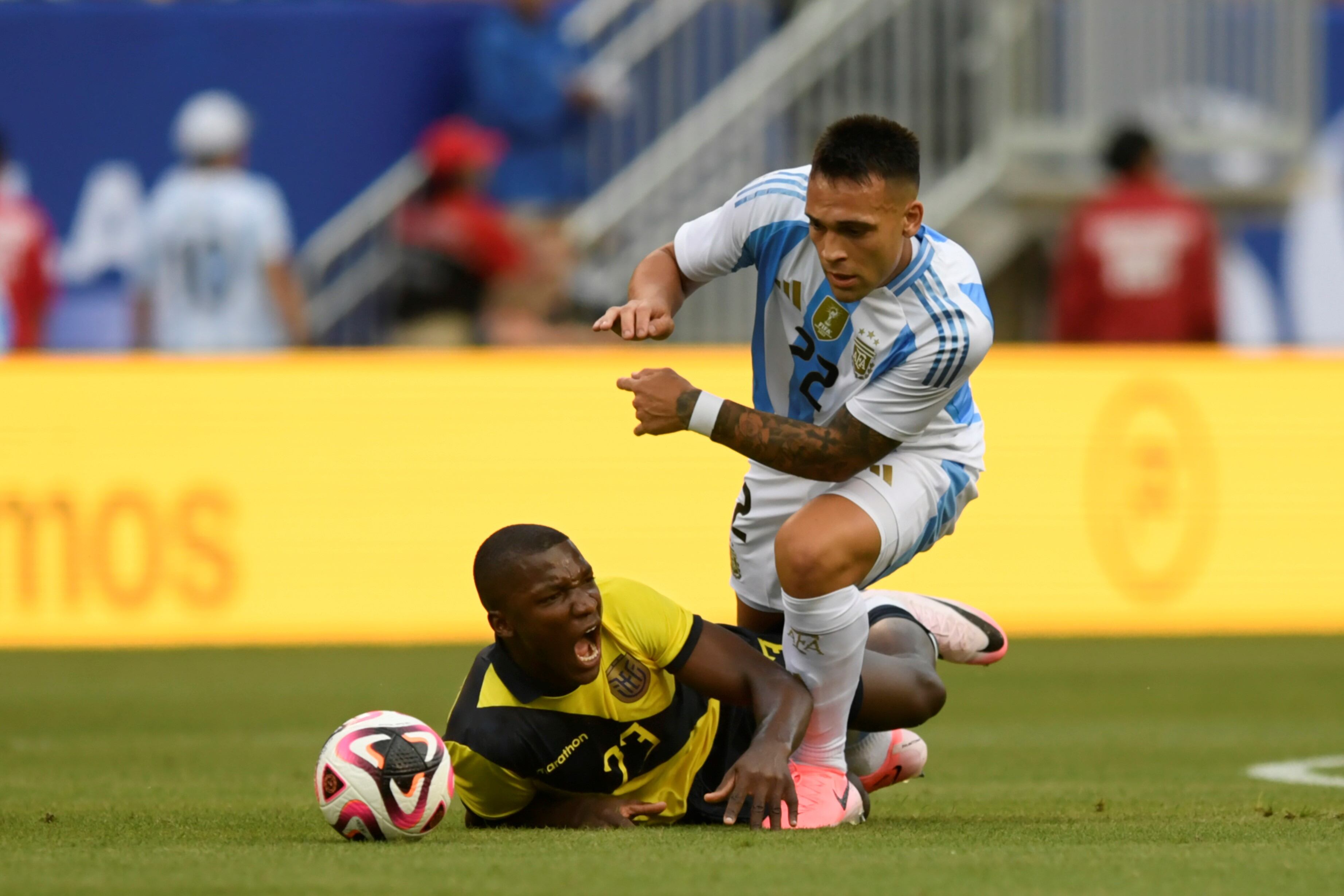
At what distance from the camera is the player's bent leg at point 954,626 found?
21.5 ft

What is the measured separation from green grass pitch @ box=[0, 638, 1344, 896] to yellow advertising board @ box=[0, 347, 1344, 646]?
31 cm

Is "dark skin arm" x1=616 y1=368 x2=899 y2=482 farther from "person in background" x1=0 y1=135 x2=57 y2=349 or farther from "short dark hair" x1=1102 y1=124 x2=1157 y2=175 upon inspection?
"person in background" x1=0 y1=135 x2=57 y2=349

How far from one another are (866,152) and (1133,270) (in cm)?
787

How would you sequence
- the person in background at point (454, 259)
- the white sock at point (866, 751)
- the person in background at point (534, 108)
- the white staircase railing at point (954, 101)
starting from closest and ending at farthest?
1. the white sock at point (866, 751)
2. the person in background at point (454, 259)
3. the person in background at point (534, 108)
4. the white staircase railing at point (954, 101)

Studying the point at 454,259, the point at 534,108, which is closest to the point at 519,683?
the point at 454,259

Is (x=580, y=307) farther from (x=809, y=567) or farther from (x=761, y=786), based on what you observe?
(x=761, y=786)

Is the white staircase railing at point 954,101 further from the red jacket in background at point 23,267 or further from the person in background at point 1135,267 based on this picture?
the red jacket in background at point 23,267

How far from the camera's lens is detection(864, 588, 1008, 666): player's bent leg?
258 inches

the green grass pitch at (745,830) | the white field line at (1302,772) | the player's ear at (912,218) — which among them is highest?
the player's ear at (912,218)

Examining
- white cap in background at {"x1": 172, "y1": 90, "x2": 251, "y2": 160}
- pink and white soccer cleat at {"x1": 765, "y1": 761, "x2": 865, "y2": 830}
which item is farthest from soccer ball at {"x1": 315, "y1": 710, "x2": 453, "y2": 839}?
white cap in background at {"x1": 172, "y1": 90, "x2": 251, "y2": 160}

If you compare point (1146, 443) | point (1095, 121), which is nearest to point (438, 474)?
point (1146, 443)

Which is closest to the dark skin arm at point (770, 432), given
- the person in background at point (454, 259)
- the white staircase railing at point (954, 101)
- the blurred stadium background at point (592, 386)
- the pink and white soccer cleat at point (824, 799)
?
the pink and white soccer cleat at point (824, 799)

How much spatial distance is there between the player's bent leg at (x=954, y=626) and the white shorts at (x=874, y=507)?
195 mm

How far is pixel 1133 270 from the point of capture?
13125mm
